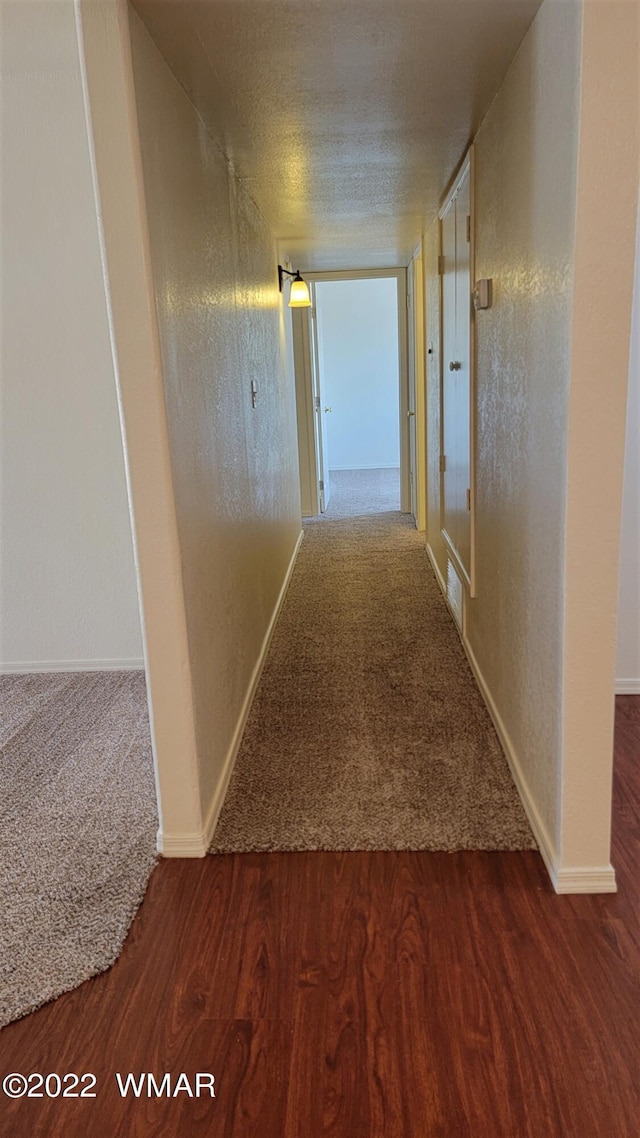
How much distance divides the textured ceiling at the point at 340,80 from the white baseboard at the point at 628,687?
6.78 ft

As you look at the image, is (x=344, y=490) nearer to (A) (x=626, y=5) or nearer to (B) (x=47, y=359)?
(B) (x=47, y=359)

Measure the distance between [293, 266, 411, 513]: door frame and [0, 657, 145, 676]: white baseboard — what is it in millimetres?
3672

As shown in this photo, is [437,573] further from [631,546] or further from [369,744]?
[369,744]

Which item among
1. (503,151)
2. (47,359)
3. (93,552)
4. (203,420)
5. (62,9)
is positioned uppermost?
(62,9)

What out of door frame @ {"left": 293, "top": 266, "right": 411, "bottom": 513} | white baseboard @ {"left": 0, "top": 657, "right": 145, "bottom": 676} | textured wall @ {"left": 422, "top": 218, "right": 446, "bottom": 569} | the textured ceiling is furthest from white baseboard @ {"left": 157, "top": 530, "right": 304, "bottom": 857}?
door frame @ {"left": 293, "top": 266, "right": 411, "bottom": 513}

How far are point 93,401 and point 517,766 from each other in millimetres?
2181

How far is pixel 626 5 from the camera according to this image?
4.65 ft

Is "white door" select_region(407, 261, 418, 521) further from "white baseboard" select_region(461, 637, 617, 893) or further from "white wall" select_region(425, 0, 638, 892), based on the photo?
"white baseboard" select_region(461, 637, 617, 893)

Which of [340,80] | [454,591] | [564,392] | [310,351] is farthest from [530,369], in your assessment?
[310,351]

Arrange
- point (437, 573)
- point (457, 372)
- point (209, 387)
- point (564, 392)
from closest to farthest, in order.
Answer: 1. point (564, 392)
2. point (209, 387)
3. point (457, 372)
4. point (437, 573)

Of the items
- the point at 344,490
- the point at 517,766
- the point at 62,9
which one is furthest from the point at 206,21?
the point at 344,490

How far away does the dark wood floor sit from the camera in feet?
4.27

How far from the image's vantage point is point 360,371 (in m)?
9.75

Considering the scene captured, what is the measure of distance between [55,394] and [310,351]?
372 cm
